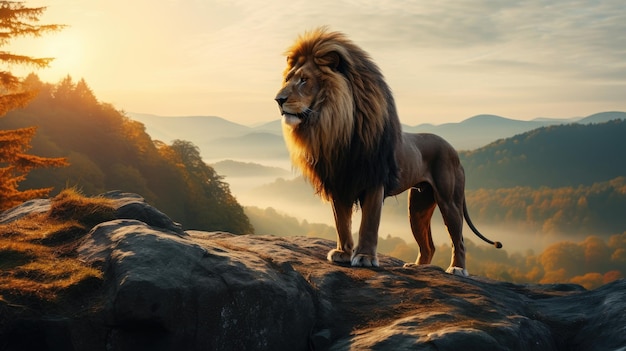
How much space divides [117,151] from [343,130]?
144 feet

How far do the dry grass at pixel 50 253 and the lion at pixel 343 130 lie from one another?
2297 millimetres

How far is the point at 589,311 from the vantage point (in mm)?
6391

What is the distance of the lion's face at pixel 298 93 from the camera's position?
7.04 meters

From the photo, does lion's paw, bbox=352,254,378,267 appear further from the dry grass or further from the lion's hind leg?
the dry grass

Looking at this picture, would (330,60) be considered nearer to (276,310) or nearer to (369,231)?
(369,231)

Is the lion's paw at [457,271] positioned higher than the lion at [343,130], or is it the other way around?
the lion at [343,130]

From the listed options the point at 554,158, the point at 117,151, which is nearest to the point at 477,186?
the point at 554,158

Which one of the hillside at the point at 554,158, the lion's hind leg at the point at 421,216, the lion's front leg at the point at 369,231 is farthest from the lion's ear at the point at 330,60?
the hillside at the point at 554,158

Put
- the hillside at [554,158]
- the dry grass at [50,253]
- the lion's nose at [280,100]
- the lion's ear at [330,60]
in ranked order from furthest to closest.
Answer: the hillside at [554,158] < the lion's ear at [330,60] < the lion's nose at [280,100] < the dry grass at [50,253]

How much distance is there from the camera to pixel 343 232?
775 centimetres

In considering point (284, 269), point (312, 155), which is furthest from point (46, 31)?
point (284, 269)

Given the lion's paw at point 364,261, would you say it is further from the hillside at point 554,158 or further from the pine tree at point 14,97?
the hillside at point 554,158

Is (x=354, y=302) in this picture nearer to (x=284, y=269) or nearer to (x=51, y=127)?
(x=284, y=269)

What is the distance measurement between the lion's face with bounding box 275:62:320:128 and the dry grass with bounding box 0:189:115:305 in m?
2.18
